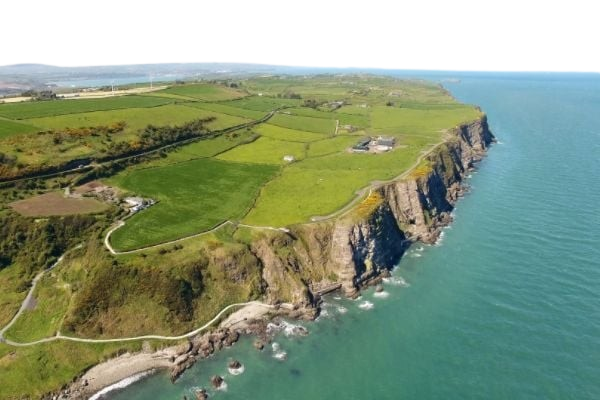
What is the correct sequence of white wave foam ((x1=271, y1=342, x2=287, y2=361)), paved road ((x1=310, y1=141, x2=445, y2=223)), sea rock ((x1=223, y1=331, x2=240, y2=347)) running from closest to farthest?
1. white wave foam ((x1=271, y1=342, x2=287, y2=361))
2. sea rock ((x1=223, y1=331, x2=240, y2=347))
3. paved road ((x1=310, y1=141, x2=445, y2=223))

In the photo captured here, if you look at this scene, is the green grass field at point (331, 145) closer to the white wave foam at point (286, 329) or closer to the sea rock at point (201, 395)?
the white wave foam at point (286, 329)

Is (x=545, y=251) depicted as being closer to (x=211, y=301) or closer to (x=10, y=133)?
(x=211, y=301)

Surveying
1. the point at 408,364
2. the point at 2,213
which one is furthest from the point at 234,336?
the point at 2,213

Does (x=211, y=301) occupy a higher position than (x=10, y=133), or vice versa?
(x=10, y=133)

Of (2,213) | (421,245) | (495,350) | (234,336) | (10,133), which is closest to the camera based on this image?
(495,350)

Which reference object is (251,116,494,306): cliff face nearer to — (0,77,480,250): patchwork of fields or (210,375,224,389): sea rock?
(0,77,480,250): patchwork of fields

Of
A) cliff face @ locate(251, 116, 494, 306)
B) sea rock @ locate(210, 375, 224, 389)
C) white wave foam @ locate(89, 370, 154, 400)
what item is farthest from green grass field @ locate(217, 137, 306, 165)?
sea rock @ locate(210, 375, 224, 389)
